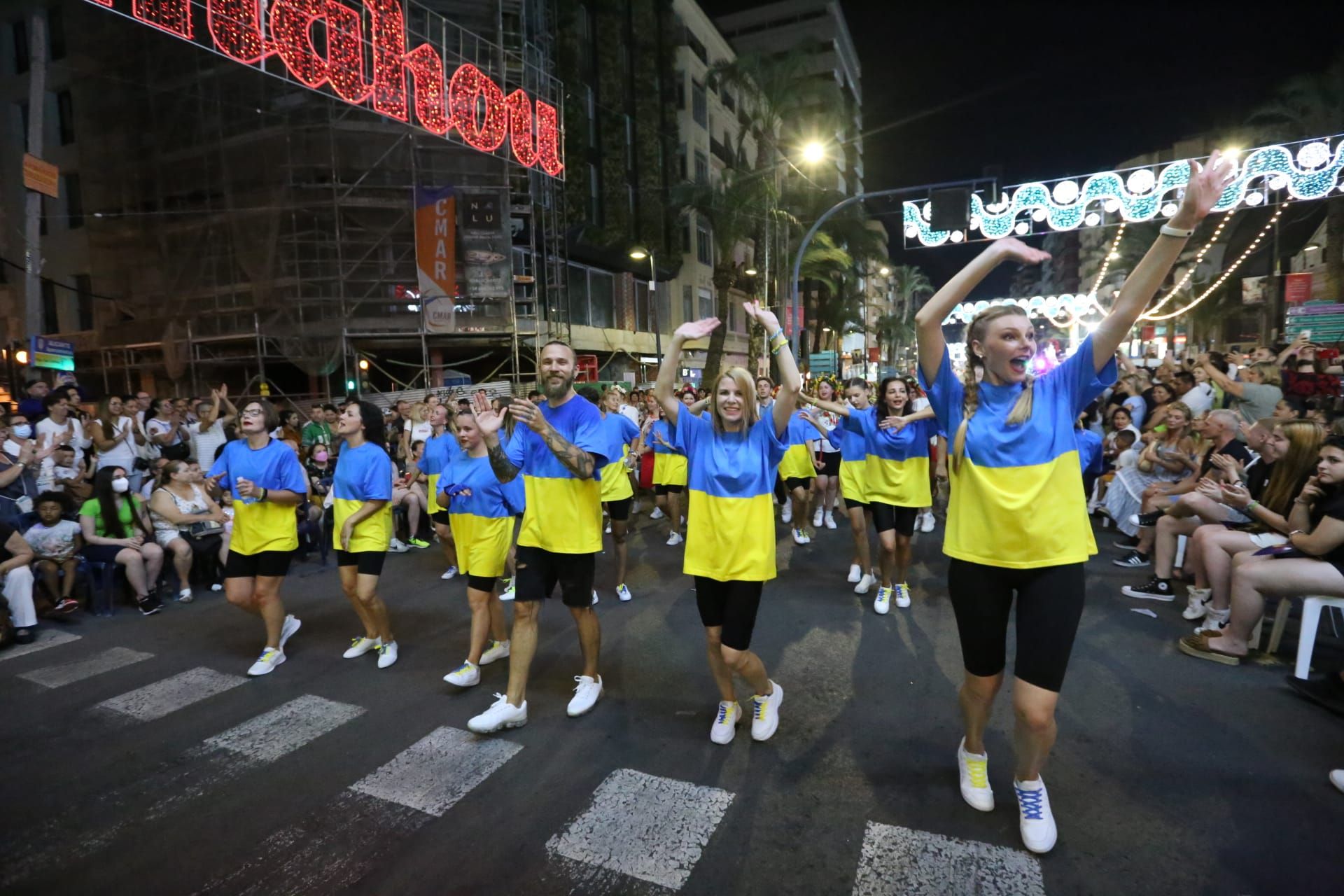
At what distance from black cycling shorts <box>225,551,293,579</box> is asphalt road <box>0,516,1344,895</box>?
0.75 m

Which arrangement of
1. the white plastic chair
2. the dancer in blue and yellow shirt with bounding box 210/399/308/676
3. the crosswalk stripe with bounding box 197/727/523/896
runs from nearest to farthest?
the crosswalk stripe with bounding box 197/727/523/896 < the white plastic chair < the dancer in blue and yellow shirt with bounding box 210/399/308/676

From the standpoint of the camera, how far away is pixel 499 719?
13.3 ft

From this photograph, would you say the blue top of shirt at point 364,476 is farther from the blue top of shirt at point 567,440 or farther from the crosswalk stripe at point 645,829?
the crosswalk stripe at point 645,829

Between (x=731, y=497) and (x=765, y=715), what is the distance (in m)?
1.29

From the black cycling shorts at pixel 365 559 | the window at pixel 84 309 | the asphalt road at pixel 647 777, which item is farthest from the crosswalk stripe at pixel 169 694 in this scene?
the window at pixel 84 309

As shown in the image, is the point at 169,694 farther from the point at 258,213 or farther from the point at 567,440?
the point at 258,213

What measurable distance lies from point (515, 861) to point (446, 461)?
3513 millimetres

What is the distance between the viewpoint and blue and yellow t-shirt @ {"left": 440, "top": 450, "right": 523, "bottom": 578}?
4.74 m

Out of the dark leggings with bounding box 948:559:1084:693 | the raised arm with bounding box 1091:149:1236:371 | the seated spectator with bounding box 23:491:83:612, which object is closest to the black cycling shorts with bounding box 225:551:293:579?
the seated spectator with bounding box 23:491:83:612

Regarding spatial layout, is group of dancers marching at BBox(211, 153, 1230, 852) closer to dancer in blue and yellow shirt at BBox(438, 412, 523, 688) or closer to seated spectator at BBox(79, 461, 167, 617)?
dancer in blue and yellow shirt at BBox(438, 412, 523, 688)

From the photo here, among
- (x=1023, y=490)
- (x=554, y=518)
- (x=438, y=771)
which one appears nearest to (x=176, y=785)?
(x=438, y=771)

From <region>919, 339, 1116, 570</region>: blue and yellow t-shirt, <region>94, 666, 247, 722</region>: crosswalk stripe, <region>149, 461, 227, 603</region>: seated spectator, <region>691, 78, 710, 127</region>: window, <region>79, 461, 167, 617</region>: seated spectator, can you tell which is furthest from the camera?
<region>691, 78, 710, 127</region>: window

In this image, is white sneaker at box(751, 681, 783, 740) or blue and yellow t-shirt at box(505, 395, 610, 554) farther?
blue and yellow t-shirt at box(505, 395, 610, 554)

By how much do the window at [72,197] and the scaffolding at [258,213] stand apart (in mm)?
3283
